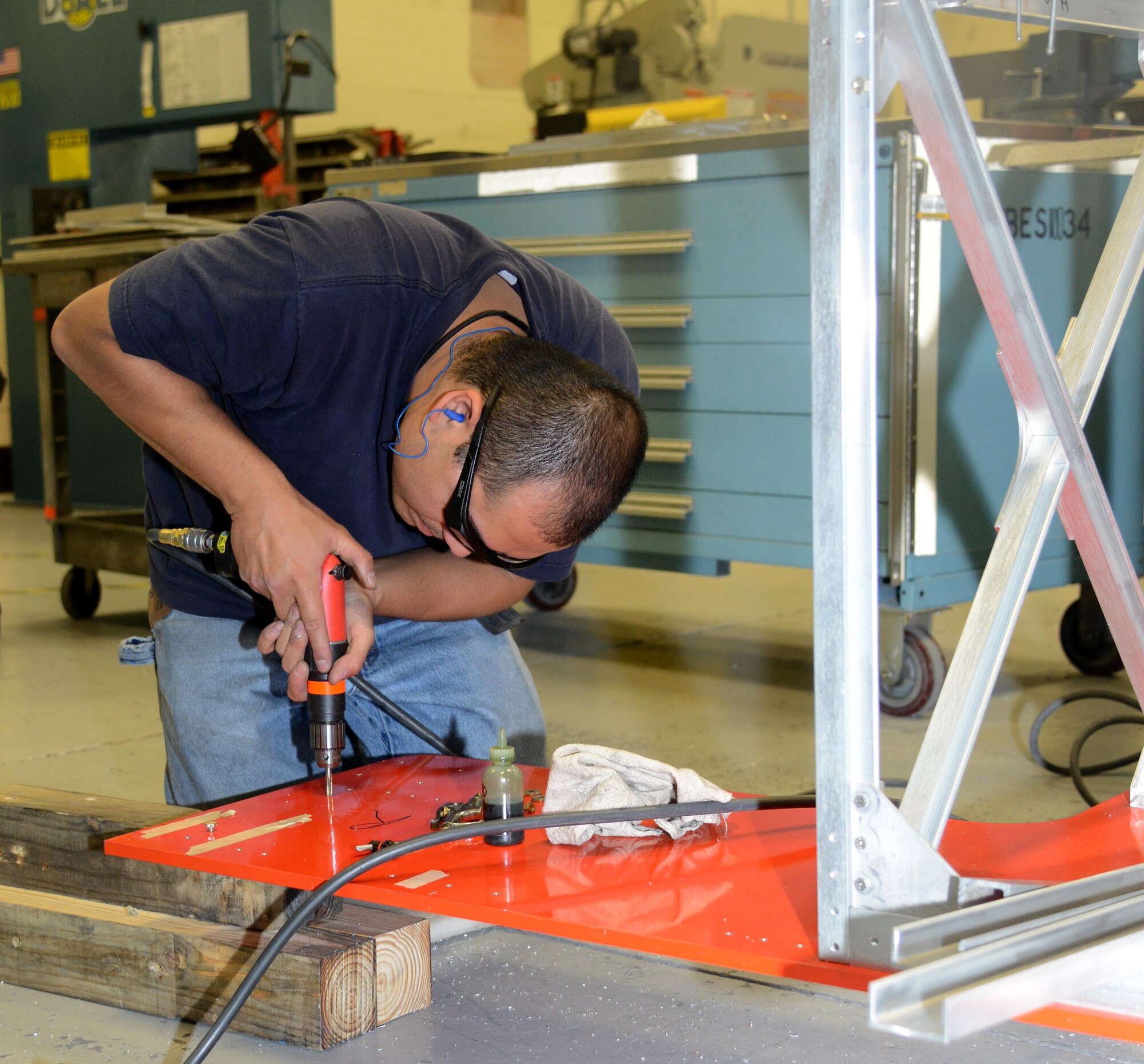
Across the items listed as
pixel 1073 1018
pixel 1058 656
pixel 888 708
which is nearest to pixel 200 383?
pixel 1073 1018

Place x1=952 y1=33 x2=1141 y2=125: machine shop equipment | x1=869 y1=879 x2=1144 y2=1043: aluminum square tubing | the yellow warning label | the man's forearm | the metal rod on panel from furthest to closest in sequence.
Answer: the yellow warning label < x1=952 y1=33 x2=1141 y2=125: machine shop equipment < the man's forearm < the metal rod on panel < x1=869 y1=879 x2=1144 y2=1043: aluminum square tubing

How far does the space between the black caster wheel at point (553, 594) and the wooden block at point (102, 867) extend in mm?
2416

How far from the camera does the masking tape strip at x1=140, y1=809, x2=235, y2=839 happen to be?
4.87 feet

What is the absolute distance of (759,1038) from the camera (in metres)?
1.46

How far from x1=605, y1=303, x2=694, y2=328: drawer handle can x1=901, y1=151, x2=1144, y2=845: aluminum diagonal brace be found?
179 cm

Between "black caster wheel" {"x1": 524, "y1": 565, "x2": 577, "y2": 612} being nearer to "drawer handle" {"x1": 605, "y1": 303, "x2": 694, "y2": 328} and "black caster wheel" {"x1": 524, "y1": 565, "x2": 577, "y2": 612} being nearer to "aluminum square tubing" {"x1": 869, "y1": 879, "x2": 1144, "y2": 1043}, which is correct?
"drawer handle" {"x1": 605, "y1": 303, "x2": 694, "y2": 328}

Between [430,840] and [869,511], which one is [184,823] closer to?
[430,840]

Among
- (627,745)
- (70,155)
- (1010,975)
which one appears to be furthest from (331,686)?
(70,155)

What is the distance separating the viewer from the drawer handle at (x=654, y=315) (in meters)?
3.05

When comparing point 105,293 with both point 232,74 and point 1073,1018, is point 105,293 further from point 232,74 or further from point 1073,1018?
point 232,74

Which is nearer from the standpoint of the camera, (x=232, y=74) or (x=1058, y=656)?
(x=1058, y=656)

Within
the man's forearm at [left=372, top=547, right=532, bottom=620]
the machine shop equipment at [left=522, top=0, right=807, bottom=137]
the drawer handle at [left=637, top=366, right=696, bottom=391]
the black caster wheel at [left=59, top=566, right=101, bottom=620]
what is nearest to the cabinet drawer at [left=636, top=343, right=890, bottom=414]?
the drawer handle at [left=637, top=366, right=696, bottom=391]

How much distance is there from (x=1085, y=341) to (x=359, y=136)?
5.67 meters

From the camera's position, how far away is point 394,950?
144cm
